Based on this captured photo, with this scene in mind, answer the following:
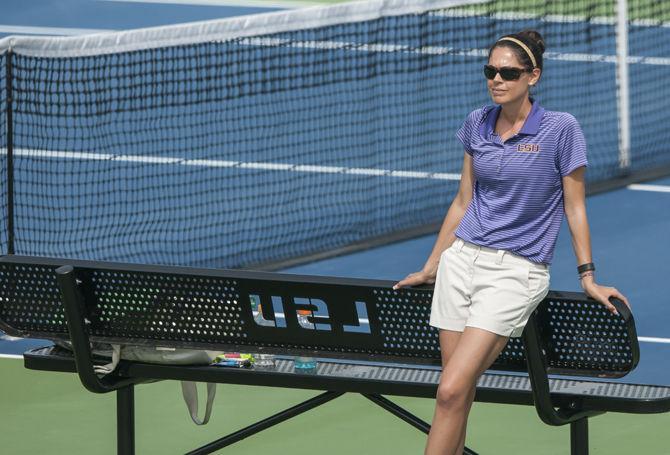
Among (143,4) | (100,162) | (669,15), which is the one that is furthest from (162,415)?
(143,4)

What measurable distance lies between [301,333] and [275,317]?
5.3 inches

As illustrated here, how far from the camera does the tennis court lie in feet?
27.1

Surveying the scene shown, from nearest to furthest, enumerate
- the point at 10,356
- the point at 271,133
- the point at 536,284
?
1. the point at 536,284
2. the point at 10,356
3. the point at 271,133

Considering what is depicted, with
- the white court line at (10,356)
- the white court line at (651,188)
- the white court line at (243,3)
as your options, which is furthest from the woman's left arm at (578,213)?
the white court line at (243,3)

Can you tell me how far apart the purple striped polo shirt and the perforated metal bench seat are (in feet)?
1.67

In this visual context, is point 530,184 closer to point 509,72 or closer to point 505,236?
point 505,236

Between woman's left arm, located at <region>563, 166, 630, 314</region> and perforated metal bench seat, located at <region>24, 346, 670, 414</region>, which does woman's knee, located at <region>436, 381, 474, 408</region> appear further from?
woman's left arm, located at <region>563, 166, 630, 314</region>

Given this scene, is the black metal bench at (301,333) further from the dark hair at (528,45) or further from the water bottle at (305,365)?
the dark hair at (528,45)

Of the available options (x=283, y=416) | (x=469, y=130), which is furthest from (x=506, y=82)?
(x=283, y=416)

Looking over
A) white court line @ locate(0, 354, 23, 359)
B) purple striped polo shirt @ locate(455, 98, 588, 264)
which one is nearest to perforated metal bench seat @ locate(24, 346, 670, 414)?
purple striped polo shirt @ locate(455, 98, 588, 264)

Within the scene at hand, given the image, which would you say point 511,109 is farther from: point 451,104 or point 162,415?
point 451,104

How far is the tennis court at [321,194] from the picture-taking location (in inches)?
325

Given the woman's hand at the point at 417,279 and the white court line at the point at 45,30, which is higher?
the woman's hand at the point at 417,279

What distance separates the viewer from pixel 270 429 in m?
8.22
